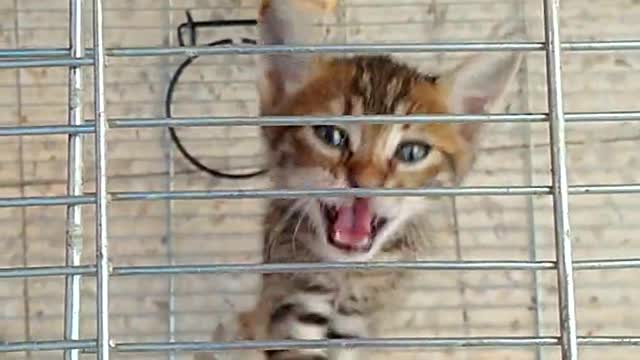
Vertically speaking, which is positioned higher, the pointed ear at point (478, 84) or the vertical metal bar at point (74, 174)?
the pointed ear at point (478, 84)

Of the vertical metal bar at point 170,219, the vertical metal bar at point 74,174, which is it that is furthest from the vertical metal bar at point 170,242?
the vertical metal bar at point 74,174

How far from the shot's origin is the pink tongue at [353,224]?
3.49 feet

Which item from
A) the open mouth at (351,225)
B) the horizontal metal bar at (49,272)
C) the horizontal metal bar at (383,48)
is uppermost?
the horizontal metal bar at (383,48)

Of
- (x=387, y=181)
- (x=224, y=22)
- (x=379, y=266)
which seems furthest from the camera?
(x=224, y=22)

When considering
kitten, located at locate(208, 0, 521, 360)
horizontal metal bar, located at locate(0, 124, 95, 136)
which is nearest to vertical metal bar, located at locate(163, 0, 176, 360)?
Answer: kitten, located at locate(208, 0, 521, 360)

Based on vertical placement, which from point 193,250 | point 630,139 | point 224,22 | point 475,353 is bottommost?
point 475,353

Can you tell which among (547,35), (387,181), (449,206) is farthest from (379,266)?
(449,206)

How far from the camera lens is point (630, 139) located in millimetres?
1426

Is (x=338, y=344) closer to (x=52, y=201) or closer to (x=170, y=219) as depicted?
(x=52, y=201)

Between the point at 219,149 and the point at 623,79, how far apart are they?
0.50 m

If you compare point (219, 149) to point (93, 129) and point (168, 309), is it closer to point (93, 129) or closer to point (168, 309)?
point (168, 309)

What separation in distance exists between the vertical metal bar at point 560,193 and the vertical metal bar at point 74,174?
0.29 meters

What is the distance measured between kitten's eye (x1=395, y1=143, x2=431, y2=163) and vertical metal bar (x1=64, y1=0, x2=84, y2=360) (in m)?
0.39

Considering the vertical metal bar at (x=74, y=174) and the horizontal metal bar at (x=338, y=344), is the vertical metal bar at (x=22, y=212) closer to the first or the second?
the vertical metal bar at (x=74, y=174)
